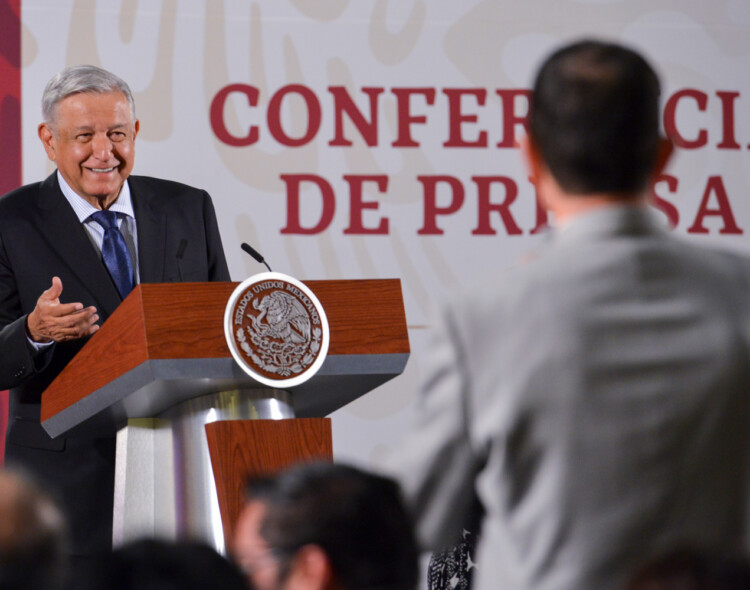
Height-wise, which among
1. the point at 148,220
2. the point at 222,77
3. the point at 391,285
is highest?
the point at 222,77

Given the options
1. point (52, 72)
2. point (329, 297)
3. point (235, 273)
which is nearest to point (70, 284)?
point (329, 297)

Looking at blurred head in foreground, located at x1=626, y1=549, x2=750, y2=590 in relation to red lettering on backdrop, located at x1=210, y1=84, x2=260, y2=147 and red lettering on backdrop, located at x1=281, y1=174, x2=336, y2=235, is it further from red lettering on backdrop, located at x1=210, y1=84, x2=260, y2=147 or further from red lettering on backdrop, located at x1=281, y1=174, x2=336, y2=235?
red lettering on backdrop, located at x1=210, y1=84, x2=260, y2=147

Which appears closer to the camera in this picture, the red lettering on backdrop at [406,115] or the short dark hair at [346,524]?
the short dark hair at [346,524]

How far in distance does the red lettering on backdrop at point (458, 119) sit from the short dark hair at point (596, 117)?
326 centimetres

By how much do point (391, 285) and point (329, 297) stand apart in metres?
0.14

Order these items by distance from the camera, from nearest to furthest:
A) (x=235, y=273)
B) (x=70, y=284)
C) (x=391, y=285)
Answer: (x=391, y=285)
(x=70, y=284)
(x=235, y=273)

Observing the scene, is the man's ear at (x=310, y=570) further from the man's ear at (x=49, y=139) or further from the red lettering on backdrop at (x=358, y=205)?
the red lettering on backdrop at (x=358, y=205)

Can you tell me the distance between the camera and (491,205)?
4.60 meters

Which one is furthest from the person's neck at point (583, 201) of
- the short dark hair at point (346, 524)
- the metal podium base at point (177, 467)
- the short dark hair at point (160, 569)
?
the metal podium base at point (177, 467)

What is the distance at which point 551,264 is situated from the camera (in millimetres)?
1306

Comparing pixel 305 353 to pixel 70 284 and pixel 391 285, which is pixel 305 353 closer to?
pixel 391 285

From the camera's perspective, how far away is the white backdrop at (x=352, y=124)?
14.6 ft

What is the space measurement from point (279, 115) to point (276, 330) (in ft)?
7.77

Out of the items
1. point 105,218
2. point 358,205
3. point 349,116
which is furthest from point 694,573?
point 349,116
